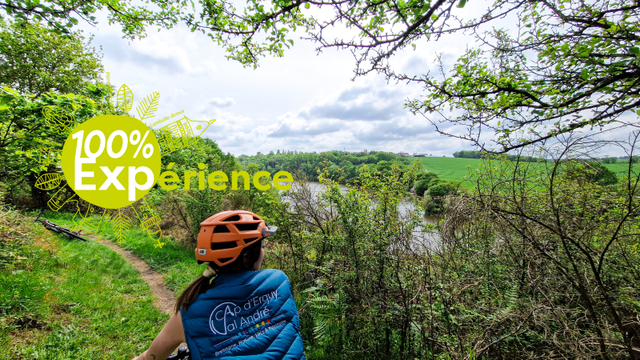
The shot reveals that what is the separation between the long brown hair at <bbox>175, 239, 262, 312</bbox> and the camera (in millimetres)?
1520

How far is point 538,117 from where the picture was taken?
3.03 metres

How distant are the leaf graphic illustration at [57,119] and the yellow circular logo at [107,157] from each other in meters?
0.17

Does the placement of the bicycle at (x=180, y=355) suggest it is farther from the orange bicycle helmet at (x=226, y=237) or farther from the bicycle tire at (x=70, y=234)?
the bicycle tire at (x=70, y=234)

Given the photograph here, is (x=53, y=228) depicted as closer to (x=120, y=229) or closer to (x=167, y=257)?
(x=120, y=229)

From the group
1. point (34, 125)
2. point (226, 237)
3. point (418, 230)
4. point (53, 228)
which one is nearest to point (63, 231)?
point (53, 228)

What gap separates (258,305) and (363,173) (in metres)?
3.81

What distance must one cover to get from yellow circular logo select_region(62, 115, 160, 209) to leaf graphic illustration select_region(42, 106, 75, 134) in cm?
17

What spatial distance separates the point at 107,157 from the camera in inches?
195

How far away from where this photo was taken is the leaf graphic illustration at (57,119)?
4.32 metres

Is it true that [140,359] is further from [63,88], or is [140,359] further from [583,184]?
[63,88]

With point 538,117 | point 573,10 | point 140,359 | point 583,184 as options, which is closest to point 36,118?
point 140,359

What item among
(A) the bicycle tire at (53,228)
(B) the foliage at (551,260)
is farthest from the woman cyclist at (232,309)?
(A) the bicycle tire at (53,228)

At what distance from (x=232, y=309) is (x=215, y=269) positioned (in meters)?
0.39

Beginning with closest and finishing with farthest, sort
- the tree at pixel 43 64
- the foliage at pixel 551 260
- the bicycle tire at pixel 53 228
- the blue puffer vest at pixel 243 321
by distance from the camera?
the blue puffer vest at pixel 243 321
the foliage at pixel 551 260
the bicycle tire at pixel 53 228
the tree at pixel 43 64
